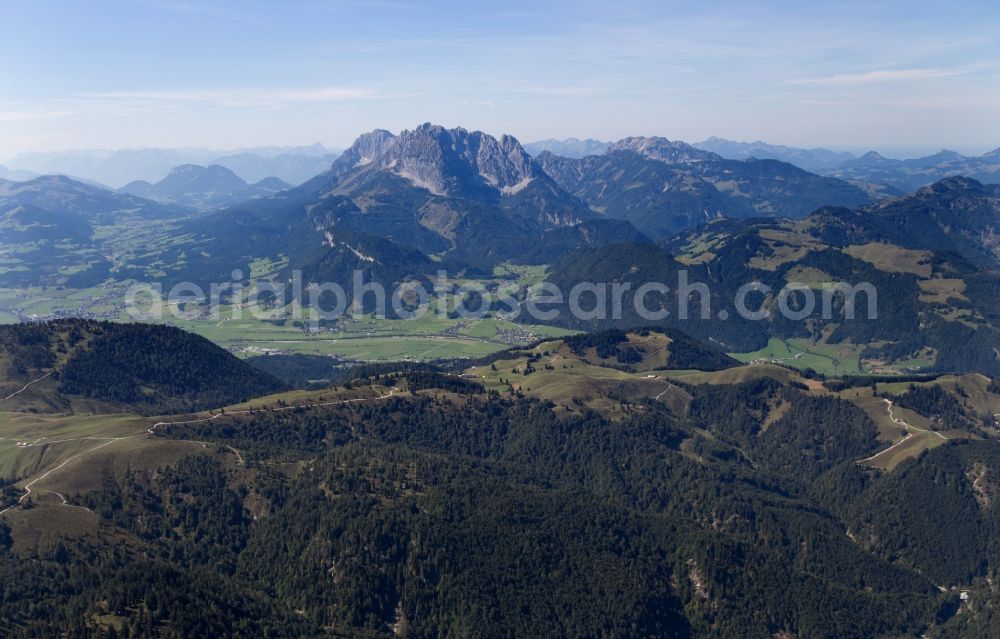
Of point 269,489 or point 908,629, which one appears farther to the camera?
point 269,489

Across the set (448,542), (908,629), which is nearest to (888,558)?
(908,629)

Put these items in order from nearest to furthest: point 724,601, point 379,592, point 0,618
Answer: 1. point 0,618
2. point 379,592
3. point 724,601

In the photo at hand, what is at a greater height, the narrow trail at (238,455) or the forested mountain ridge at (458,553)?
the narrow trail at (238,455)

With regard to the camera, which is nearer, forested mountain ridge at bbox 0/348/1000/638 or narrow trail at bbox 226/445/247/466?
forested mountain ridge at bbox 0/348/1000/638

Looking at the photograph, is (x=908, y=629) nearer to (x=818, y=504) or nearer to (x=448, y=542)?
(x=818, y=504)

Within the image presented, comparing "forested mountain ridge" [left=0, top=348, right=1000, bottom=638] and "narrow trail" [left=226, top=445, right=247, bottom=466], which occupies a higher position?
"narrow trail" [left=226, top=445, right=247, bottom=466]

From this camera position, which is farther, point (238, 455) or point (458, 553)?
point (238, 455)

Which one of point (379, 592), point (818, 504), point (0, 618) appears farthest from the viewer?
point (818, 504)

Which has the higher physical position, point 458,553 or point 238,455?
point 238,455

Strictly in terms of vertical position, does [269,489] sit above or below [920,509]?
above

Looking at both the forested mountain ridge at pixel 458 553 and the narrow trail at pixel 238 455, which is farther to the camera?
the narrow trail at pixel 238 455

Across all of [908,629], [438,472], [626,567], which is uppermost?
[438,472]
